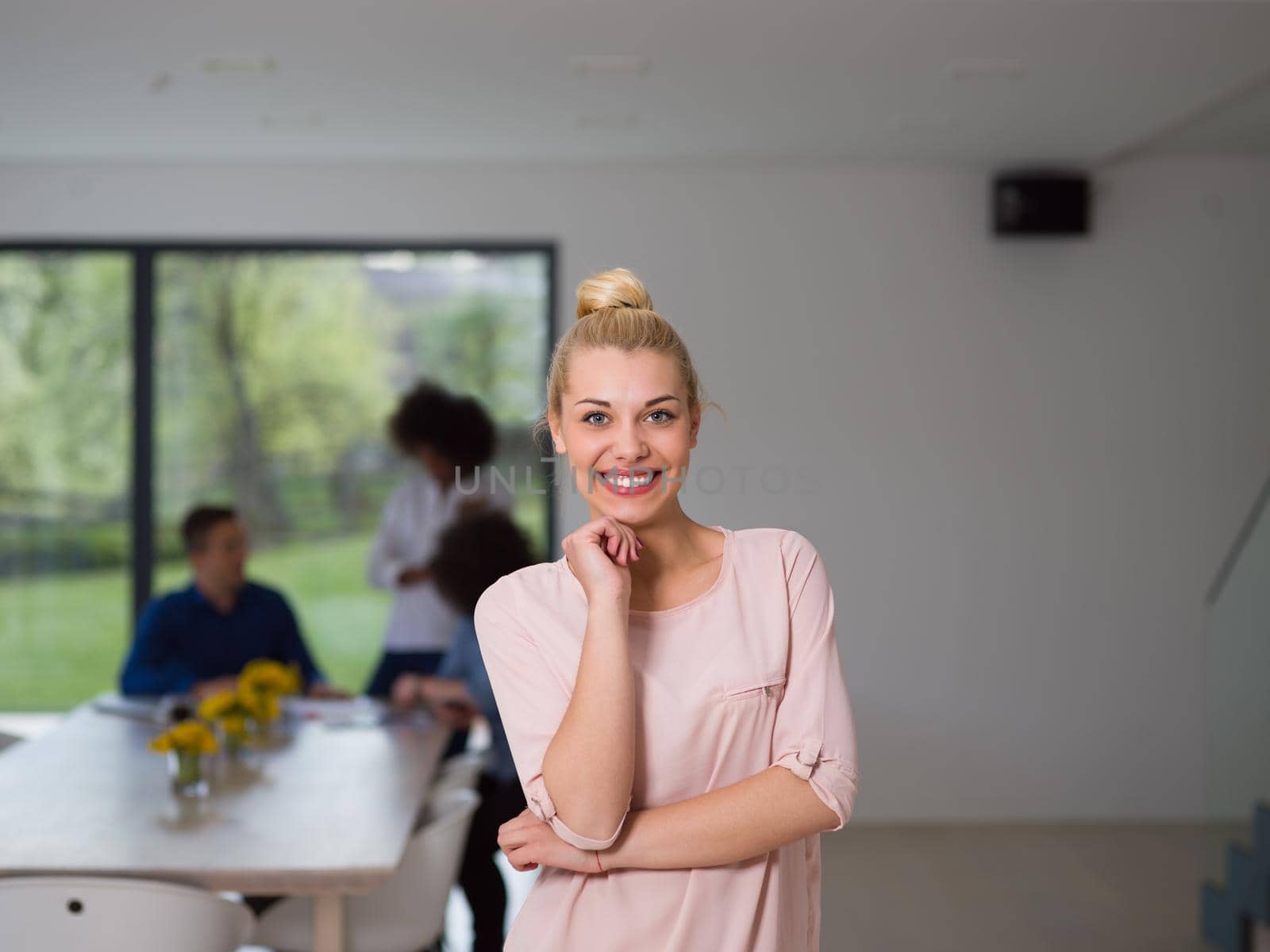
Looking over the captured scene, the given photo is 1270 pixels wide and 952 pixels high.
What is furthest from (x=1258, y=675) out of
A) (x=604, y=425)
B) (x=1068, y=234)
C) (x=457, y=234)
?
(x=457, y=234)

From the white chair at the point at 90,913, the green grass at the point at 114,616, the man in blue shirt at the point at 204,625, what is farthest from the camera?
the green grass at the point at 114,616

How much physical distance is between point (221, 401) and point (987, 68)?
132 inches

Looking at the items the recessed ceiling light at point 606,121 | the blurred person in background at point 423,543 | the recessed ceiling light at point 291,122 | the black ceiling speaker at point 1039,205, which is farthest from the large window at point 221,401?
the black ceiling speaker at point 1039,205

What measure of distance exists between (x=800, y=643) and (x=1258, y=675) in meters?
2.87

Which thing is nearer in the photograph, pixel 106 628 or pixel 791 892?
pixel 791 892

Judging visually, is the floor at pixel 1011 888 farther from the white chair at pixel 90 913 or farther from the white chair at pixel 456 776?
the white chair at pixel 90 913

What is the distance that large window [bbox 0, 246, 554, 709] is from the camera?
5.27m

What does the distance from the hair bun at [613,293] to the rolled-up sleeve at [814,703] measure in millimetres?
331

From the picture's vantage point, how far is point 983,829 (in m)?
4.48

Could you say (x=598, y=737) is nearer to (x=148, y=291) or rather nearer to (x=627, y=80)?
(x=627, y=80)

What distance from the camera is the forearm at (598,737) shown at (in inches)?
49.3

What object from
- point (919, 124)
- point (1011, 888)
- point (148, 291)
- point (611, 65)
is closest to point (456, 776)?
point (1011, 888)

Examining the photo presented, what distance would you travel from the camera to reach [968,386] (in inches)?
191

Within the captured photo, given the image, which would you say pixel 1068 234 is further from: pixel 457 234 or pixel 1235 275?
pixel 457 234
